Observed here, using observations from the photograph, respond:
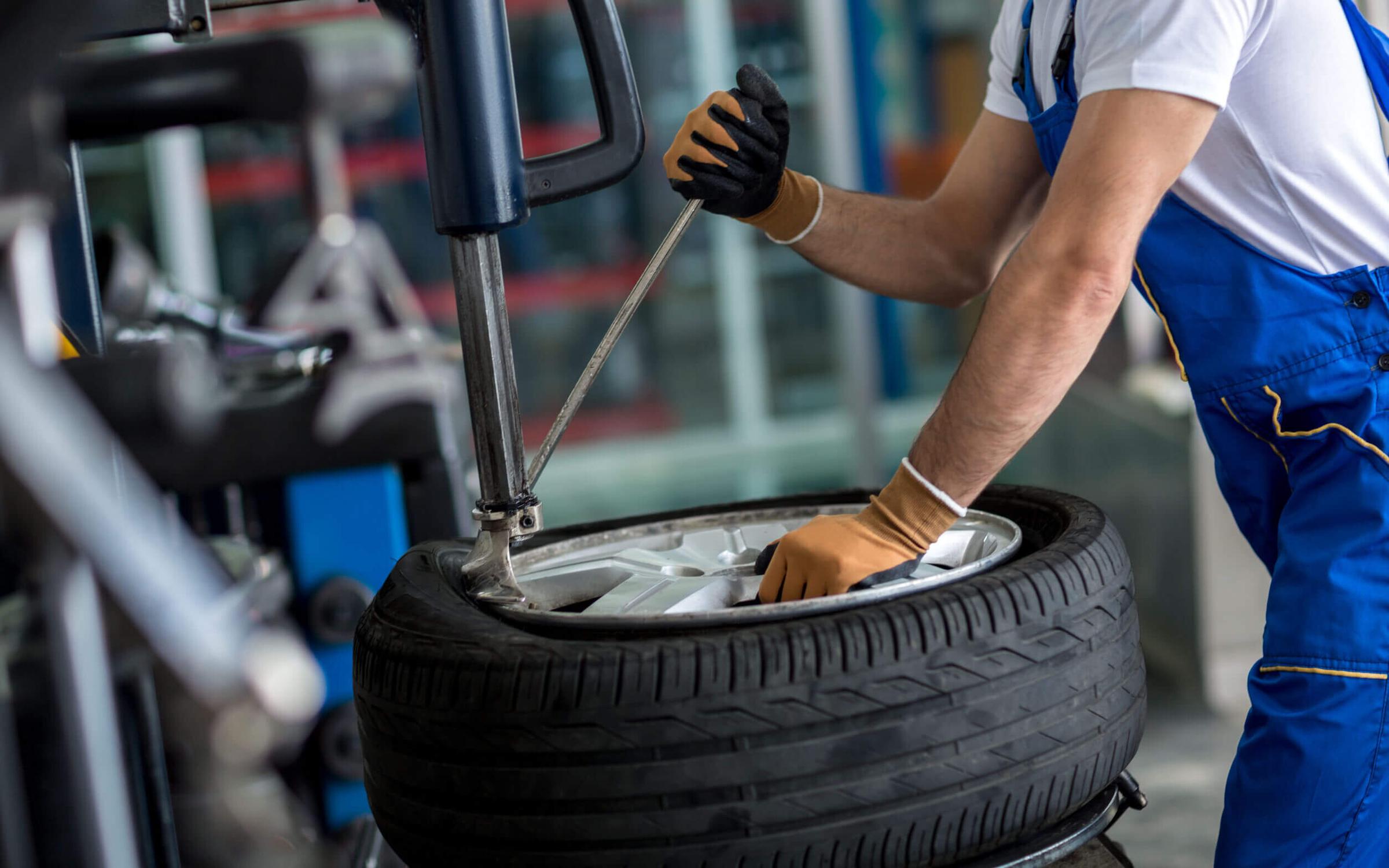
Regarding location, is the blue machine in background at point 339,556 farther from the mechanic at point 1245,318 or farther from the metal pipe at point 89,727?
the metal pipe at point 89,727

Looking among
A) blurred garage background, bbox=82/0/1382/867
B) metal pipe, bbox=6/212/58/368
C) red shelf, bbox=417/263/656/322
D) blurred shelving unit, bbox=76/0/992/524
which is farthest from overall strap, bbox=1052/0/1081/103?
red shelf, bbox=417/263/656/322

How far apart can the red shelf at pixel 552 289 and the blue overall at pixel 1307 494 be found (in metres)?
3.96

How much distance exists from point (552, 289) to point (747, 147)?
3872mm

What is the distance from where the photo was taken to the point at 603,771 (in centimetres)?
71

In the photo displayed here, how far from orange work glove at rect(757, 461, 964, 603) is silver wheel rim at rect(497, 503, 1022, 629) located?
0.08 ft

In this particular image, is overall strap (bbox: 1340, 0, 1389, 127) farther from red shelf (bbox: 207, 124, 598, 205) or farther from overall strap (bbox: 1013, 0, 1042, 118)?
red shelf (bbox: 207, 124, 598, 205)

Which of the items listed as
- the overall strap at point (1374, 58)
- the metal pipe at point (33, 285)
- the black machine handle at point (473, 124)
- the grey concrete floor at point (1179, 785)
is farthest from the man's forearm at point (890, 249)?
the grey concrete floor at point (1179, 785)

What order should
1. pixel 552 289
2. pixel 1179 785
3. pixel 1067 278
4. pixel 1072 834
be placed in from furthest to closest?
pixel 552 289 → pixel 1179 785 → pixel 1067 278 → pixel 1072 834

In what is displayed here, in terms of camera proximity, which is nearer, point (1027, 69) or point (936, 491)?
point (936, 491)

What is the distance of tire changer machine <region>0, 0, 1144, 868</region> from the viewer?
15.1 inches

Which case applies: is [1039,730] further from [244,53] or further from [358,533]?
[358,533]

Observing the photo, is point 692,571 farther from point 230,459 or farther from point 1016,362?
point 230,459

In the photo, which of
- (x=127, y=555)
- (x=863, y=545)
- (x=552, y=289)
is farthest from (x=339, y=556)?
(x=552, y=289)

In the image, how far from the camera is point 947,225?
55.0 inches
